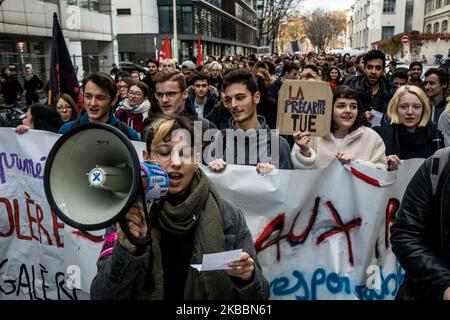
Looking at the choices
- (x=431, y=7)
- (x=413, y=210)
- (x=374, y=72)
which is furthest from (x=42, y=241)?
(x=431, y=7)

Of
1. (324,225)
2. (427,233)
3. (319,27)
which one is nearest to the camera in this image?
(427,233)

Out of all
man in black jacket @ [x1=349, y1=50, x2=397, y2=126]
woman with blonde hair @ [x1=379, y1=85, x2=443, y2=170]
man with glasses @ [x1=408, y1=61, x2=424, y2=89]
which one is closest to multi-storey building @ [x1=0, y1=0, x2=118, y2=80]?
man with glasses @ [x1=408, y1=61, x2=424, y2=89]

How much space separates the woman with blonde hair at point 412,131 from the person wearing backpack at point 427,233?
66.7 inches

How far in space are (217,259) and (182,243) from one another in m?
0.35

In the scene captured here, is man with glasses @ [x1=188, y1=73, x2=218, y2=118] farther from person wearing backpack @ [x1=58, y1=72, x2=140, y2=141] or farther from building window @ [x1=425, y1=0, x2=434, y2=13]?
building window @ [x1=425, y1=0, x2=434, y2=13]

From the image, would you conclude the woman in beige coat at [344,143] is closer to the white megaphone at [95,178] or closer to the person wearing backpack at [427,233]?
the person wearing backpack at [427,233]

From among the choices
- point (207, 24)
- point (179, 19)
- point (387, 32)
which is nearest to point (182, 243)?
point (179, 19)

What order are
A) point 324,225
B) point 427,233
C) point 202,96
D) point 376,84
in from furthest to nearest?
point 202,96, point 376,84, point 324,225, point 427,233

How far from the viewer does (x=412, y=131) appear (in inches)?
133

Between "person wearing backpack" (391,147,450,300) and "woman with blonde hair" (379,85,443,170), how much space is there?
1.69m

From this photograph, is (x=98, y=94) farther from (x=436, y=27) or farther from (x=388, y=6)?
(x=388, y=6)

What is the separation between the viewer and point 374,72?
17.5 feet

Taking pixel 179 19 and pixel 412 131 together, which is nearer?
pixel 412 131

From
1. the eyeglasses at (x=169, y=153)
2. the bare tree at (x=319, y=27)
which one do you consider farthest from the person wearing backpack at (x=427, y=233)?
the bare tree at (x=319, y=27)
